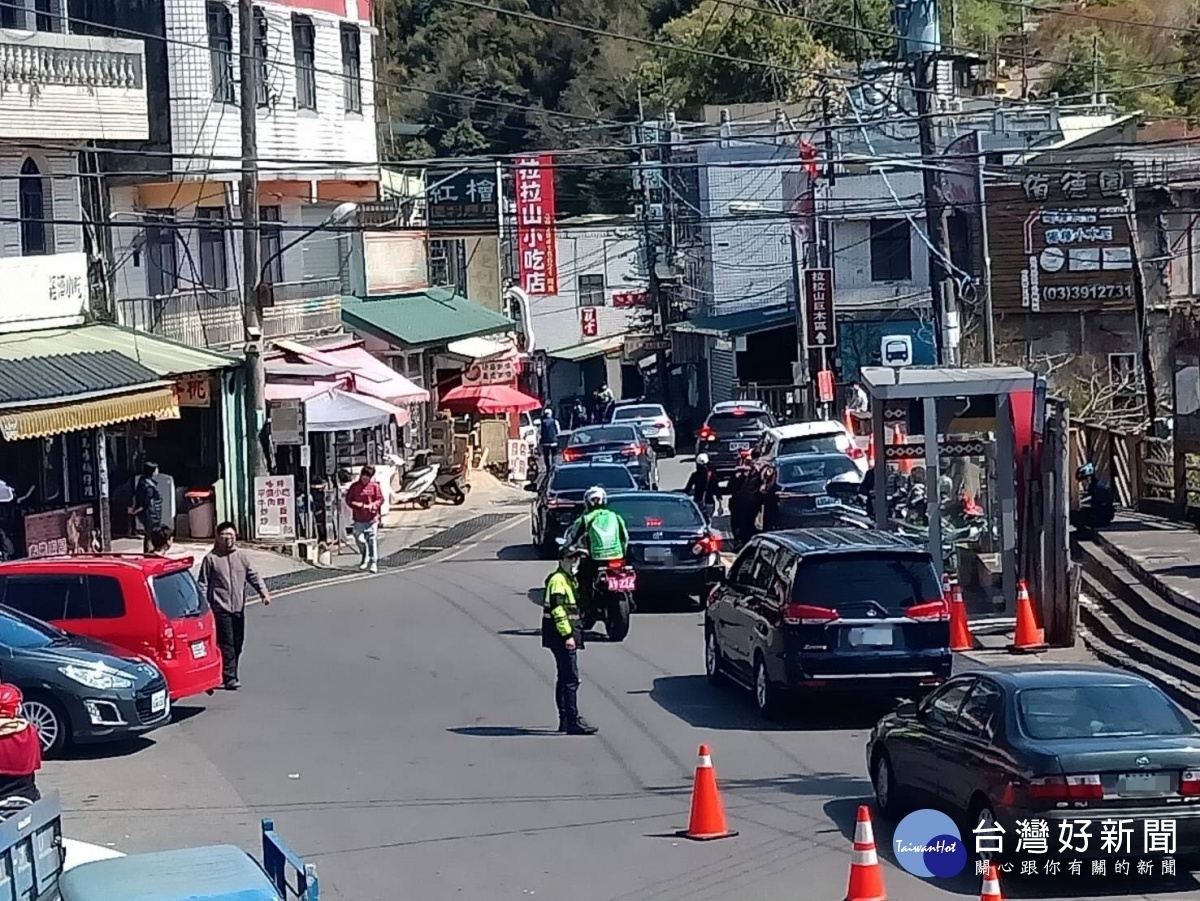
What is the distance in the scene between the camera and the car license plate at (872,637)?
16.9 meters

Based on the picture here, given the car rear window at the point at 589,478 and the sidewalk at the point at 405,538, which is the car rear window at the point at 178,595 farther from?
the car rear window at the point at 589,478

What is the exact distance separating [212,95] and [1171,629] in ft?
65.5

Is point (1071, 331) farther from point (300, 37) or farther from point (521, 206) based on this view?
point (300, 37)

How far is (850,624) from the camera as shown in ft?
55.5

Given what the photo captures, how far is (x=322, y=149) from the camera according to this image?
37500 millimetres

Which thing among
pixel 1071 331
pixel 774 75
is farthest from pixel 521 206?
pixel 774 75

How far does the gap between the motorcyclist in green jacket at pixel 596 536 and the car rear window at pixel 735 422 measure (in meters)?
26.7

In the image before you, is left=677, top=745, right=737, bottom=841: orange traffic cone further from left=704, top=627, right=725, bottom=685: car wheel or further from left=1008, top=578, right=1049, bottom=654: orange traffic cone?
left=1008, top=578, right=1049, bottom=654: orange traffic cone

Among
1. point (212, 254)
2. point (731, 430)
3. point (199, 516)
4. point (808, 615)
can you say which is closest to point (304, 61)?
point (212, 254)

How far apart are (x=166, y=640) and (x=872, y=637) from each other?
645 cm

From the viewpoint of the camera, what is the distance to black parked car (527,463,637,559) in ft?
102

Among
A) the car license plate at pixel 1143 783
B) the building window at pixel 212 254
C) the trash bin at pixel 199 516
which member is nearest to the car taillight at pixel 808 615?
the car license plate at pixel 1143 783

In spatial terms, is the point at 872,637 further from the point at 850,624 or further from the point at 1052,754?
the point at 1052,754

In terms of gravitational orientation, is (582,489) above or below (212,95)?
below
